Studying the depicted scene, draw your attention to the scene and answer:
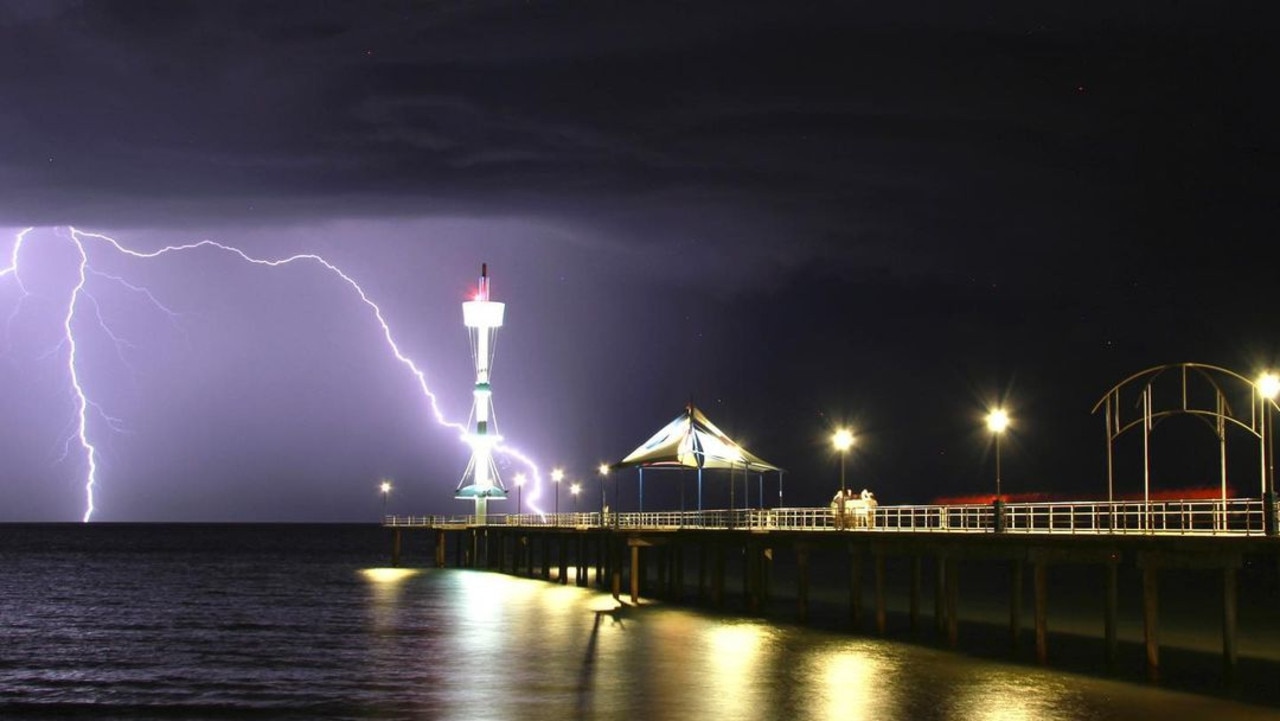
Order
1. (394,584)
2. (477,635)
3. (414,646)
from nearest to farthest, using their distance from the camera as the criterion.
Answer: (414,646), (477,635), (394,584)

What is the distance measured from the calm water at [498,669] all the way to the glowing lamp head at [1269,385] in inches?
278

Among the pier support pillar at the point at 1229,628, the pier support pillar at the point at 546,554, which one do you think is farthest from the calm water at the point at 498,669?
the pier support pillar at the point at 546,554

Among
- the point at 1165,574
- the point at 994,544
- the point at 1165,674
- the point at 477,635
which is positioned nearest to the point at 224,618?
the point at 477,635

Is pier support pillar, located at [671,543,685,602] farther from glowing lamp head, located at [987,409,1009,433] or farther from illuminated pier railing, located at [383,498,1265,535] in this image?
glowing lamp head, located at [987,409,1009,433]

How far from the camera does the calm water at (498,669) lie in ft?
107

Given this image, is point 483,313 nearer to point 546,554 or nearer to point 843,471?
Answer: point 546,554

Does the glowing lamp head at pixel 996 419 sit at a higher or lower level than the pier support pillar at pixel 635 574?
higher

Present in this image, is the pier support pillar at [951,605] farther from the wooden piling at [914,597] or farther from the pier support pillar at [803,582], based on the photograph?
the pier support pillar at [803,582]

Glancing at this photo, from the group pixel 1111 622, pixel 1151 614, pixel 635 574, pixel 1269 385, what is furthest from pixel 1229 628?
pixel 635 574

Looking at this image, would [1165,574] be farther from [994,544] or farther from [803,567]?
[994,544]

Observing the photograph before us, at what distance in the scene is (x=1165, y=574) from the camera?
138 metres

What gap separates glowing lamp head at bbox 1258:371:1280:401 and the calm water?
7072 mm

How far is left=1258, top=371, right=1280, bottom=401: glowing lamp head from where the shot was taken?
110 ft

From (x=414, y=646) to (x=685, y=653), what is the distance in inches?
382
